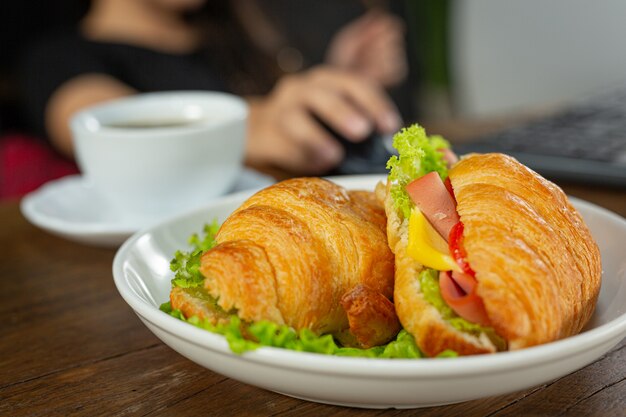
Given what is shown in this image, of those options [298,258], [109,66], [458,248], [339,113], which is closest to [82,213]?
[339,113]

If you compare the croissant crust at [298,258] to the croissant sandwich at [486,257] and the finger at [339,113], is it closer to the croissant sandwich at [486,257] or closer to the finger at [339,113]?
the croissant sandwich at [486,257]

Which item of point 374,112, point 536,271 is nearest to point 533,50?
point 374,112

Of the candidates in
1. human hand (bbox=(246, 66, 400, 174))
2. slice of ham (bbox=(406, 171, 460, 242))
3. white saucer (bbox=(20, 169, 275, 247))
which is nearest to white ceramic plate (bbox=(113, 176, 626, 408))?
slice of ham (bbox=(406, 171, 460, 242))

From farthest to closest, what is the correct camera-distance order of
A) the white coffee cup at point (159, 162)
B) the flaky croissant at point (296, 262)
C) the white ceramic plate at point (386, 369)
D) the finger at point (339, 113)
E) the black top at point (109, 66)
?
the black top at point (109, 66), the finger at point (339, 113), the white coffee cup at point (159, 162), the flaky croissant at point (296, 262), the white ceramic plate at point (386, 369)

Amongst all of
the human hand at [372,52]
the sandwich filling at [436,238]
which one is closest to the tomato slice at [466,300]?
the sandwich filling at [436,238]

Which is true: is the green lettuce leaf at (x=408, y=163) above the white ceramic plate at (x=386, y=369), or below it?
above

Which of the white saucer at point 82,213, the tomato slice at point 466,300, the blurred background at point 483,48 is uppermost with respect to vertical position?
the tomato slice at point 466,300
